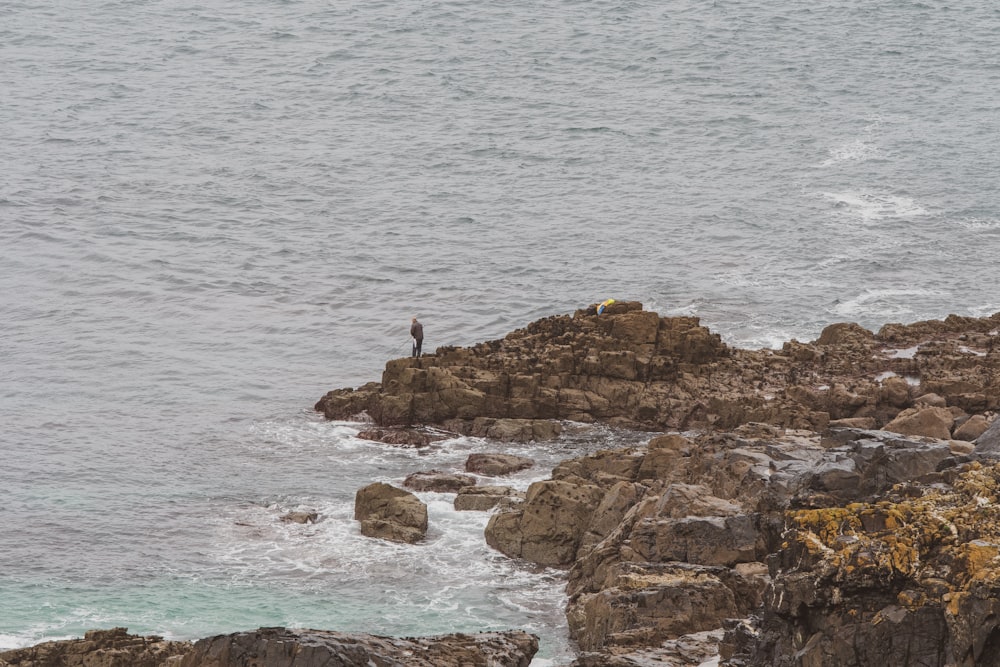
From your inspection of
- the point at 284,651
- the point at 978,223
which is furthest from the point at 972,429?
the point at 978,223

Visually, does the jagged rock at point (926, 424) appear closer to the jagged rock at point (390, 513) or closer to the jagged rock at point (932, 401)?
the jagged rock at point (932, 401)

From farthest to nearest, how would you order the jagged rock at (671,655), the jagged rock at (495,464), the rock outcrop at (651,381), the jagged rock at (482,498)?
the rock outcrop at (651,381), the jagged rock at (495,464), the jagged rock at (482,498), the jagged rock at (671,655)

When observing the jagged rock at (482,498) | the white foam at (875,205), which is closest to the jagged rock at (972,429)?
the jagged rock at (482,498)

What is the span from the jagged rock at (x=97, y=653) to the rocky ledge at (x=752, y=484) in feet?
21.1

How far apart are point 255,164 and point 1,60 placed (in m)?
22.8

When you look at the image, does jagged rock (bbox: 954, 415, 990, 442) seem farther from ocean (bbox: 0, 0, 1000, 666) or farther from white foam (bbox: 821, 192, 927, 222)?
white foam (bbox: 821, 192, 927, 222)

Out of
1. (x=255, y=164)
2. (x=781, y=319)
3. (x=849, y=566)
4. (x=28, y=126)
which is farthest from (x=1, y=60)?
(x=849, y=566)

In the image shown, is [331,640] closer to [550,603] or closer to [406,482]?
[550,603]

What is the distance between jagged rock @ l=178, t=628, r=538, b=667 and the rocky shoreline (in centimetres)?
3

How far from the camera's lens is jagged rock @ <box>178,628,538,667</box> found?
15508 mm

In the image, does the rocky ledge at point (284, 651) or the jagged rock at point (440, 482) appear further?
the jagged rock at point (440, 482)

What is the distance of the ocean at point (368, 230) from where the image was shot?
27.8 m

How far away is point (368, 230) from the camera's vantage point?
5525cm

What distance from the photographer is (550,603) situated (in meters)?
24.5
